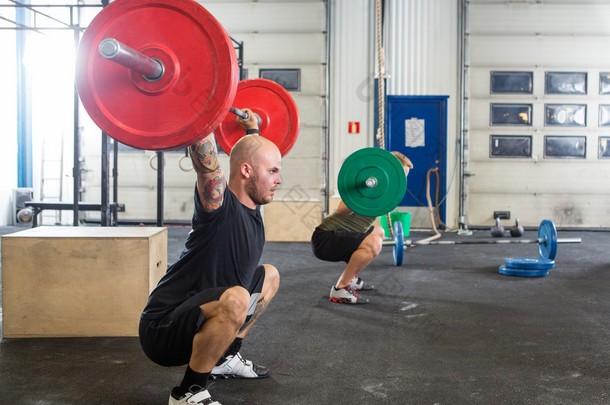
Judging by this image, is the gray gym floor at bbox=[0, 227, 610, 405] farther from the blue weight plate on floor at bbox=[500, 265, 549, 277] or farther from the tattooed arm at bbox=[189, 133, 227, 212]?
the tattooed arm at bbox=[189, 133, 227, 212]

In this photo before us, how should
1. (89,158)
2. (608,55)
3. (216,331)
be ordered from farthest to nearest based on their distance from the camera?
(89,158) < (608,55) < (216,331)

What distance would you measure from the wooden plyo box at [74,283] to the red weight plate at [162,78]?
1.15 metres

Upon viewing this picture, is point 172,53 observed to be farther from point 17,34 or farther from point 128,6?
point 17,34

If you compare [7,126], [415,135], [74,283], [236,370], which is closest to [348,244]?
[236,370]

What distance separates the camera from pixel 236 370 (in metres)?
1.97

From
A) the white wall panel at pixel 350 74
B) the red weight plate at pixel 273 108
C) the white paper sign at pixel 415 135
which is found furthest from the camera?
the white paper sign at pixel 415 135

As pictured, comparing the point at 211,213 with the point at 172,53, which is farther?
the point at 211,213

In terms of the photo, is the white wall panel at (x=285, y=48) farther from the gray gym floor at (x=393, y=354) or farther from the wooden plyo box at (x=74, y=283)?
the wooden plyo box at (x=74, y=283)

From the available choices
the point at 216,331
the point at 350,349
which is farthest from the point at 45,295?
the point at 350,349

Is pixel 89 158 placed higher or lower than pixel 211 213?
higher

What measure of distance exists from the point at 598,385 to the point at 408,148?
5.45 m

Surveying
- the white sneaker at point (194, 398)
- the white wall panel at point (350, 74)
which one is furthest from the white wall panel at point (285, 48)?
the white sneaker at point (194, 398)

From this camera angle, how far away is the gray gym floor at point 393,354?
184 cm

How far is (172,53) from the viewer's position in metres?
1.38
